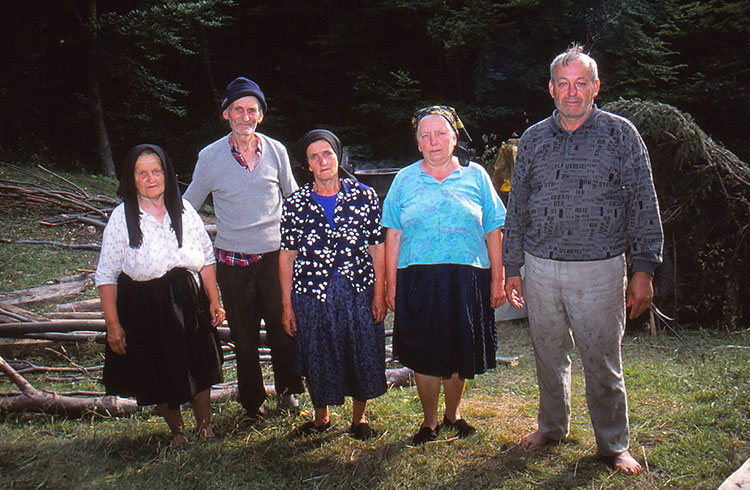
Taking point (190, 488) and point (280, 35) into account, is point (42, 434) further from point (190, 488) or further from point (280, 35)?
point (280, 35)

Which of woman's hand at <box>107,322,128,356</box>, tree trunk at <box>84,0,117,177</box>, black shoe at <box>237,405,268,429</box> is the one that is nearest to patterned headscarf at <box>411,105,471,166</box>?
woman's hand at <box>107,322,128,356</box>

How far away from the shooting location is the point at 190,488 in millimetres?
3189

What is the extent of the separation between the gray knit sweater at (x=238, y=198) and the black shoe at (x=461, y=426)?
1.52 metres

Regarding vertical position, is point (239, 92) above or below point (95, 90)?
below

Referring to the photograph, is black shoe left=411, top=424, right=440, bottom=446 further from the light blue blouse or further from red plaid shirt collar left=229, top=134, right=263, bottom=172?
red plaid shirt collar left=229, top=134, right=263, bottom=172

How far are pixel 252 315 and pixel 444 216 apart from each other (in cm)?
141

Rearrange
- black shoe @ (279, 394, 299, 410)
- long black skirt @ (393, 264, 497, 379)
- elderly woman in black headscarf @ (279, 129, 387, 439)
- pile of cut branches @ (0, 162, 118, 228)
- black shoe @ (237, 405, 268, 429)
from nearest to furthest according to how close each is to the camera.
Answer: long black skirt @ (393, 264, 497, 379) → elderly woman in black headscarf @ (279, 129, 387, 439) → black shoe @ (237, 405, 268, 429) → black shoe @ (279, 394, 299, 410) → pile of cut branches @ (0, 162, 118, 228)

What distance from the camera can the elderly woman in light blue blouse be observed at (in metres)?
3.40

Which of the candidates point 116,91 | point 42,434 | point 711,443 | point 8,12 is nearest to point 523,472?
point 711,443

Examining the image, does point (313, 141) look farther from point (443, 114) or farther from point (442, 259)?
point (442, 259)

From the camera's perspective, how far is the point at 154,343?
133 inches

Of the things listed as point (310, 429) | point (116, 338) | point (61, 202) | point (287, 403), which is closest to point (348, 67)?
point (61, 202)

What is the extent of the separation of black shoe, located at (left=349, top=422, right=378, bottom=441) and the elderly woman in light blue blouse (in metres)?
0.45

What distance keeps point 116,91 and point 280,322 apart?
14.5 metres
